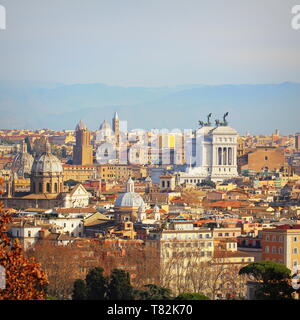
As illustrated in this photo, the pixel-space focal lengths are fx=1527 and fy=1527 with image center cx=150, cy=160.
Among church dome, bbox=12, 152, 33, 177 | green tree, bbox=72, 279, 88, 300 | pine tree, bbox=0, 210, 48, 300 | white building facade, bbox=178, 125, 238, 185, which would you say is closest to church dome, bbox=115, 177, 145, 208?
green tree, bbox=72, 279, 88, 300

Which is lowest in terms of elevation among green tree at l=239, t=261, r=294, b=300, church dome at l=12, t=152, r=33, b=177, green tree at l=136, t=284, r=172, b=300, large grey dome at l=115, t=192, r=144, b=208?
green tree at l=136, t=284, r=172, b=300

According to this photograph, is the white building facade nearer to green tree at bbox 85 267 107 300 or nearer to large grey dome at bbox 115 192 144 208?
large grey dome at bbox 115 192 144 208

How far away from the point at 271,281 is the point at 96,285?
250 centimetres

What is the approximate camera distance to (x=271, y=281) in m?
17.1

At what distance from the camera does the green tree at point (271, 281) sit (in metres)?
15.8

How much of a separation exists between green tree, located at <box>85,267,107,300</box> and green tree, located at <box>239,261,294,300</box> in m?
1.88

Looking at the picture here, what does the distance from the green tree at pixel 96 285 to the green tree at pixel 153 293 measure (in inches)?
17.0

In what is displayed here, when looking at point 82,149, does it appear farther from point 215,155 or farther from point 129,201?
point 129,201

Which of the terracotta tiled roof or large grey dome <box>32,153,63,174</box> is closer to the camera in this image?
the terracotta tiled roof

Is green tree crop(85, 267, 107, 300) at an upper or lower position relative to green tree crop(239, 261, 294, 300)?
lower

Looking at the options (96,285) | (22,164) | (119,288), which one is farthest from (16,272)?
(22,164)

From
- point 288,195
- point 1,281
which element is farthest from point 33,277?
point 288,195

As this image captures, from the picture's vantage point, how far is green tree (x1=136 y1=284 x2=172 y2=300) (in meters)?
18.2

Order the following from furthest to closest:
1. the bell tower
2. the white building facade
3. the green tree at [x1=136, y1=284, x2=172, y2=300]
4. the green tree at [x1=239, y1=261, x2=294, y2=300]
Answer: the bell tower → the white building facade → the green tree at [x1=136, y1=284, x2=172, y2=300] → the green tree at [x1=239, y1=261, x2=294, y2=300]
